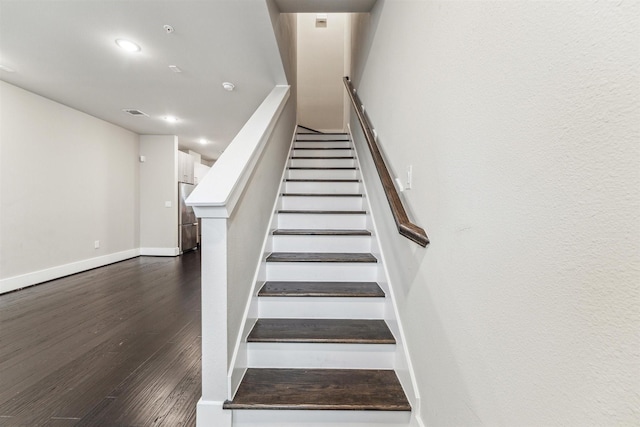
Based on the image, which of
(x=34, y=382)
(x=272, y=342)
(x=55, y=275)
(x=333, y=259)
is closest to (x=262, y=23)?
(x=333, y=259)

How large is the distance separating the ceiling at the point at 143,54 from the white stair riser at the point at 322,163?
97cm

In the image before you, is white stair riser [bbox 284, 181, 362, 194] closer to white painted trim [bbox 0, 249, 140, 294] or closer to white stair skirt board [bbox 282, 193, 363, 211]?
white stair skirt board [bbox 282, 193, 363, 211]

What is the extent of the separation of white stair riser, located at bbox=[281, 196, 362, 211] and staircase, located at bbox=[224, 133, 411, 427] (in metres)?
0.01

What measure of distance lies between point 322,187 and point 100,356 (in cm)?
228

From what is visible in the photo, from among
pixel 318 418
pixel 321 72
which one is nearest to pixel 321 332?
pixel 318 418

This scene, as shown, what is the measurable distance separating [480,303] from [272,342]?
109 cm

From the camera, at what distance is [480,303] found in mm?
777

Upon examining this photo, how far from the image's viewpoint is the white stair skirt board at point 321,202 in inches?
106

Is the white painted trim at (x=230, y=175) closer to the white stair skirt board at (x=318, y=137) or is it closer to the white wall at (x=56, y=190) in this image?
the white stair skirt board at (x=318, y=137)

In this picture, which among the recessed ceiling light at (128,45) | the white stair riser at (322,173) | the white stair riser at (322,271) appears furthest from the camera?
the white stair riser at (322,173)

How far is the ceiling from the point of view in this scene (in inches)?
82.2

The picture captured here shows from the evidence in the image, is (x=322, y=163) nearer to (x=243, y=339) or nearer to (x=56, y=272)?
(x=243, y=339)

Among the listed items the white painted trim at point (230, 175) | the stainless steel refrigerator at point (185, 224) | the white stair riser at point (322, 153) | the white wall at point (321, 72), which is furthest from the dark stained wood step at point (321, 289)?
the white wall at point (321, 72)

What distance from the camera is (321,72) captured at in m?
5.75
